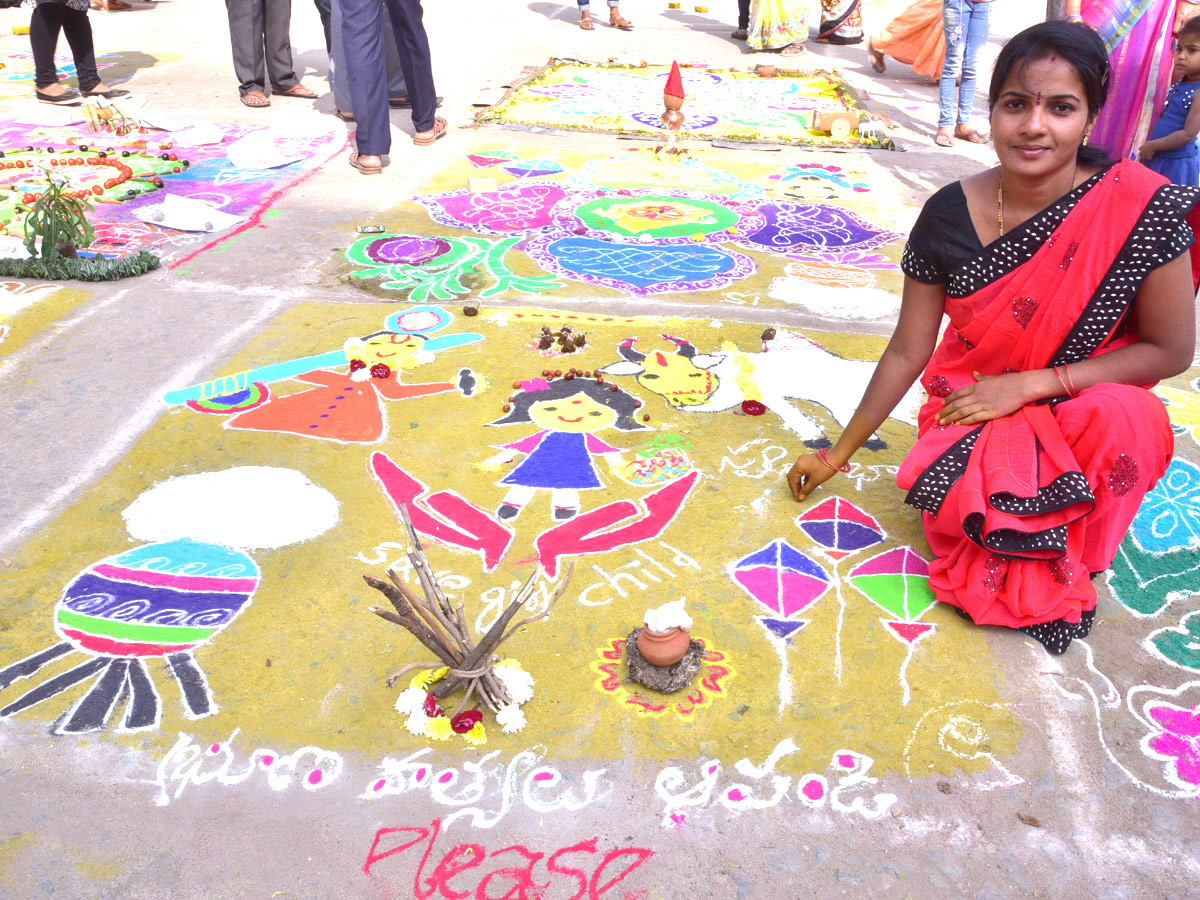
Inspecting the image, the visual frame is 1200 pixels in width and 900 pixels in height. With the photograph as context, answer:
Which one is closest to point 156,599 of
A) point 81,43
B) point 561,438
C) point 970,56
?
point 561,438

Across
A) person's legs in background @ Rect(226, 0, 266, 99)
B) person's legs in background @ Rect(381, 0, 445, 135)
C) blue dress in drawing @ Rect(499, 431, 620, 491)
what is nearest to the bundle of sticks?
blue dress in drawing @ Rect(499, 431, 620, 491)

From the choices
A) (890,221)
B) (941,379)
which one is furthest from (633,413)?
(890,221)

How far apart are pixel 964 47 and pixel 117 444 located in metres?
6.17

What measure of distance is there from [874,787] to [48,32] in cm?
767

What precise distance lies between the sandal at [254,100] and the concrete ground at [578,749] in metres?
4.52

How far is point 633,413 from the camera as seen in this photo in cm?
322

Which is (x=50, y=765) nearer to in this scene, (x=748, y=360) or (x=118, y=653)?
(x=118, y=653)

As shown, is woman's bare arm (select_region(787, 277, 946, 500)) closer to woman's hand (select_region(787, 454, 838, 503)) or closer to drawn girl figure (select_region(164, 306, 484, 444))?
woman's hand (select_region(787, 454, 838, 503))

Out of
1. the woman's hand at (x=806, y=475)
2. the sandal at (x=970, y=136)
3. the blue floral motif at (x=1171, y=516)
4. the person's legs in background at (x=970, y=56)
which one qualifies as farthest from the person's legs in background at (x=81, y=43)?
the blue floral motif at (x=1171, y=516)

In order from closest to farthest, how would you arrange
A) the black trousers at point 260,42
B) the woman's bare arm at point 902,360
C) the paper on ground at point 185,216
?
1. the woman's bare arm at point 902,360
2. the paper on ground at point 185,216
3. the black trousers at point 260,42

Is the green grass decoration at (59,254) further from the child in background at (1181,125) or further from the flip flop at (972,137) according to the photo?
the flip flop at (972,137)

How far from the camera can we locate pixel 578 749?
77.7 inches

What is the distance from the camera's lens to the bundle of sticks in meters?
1.91

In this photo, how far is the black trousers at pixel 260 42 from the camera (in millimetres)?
6812
